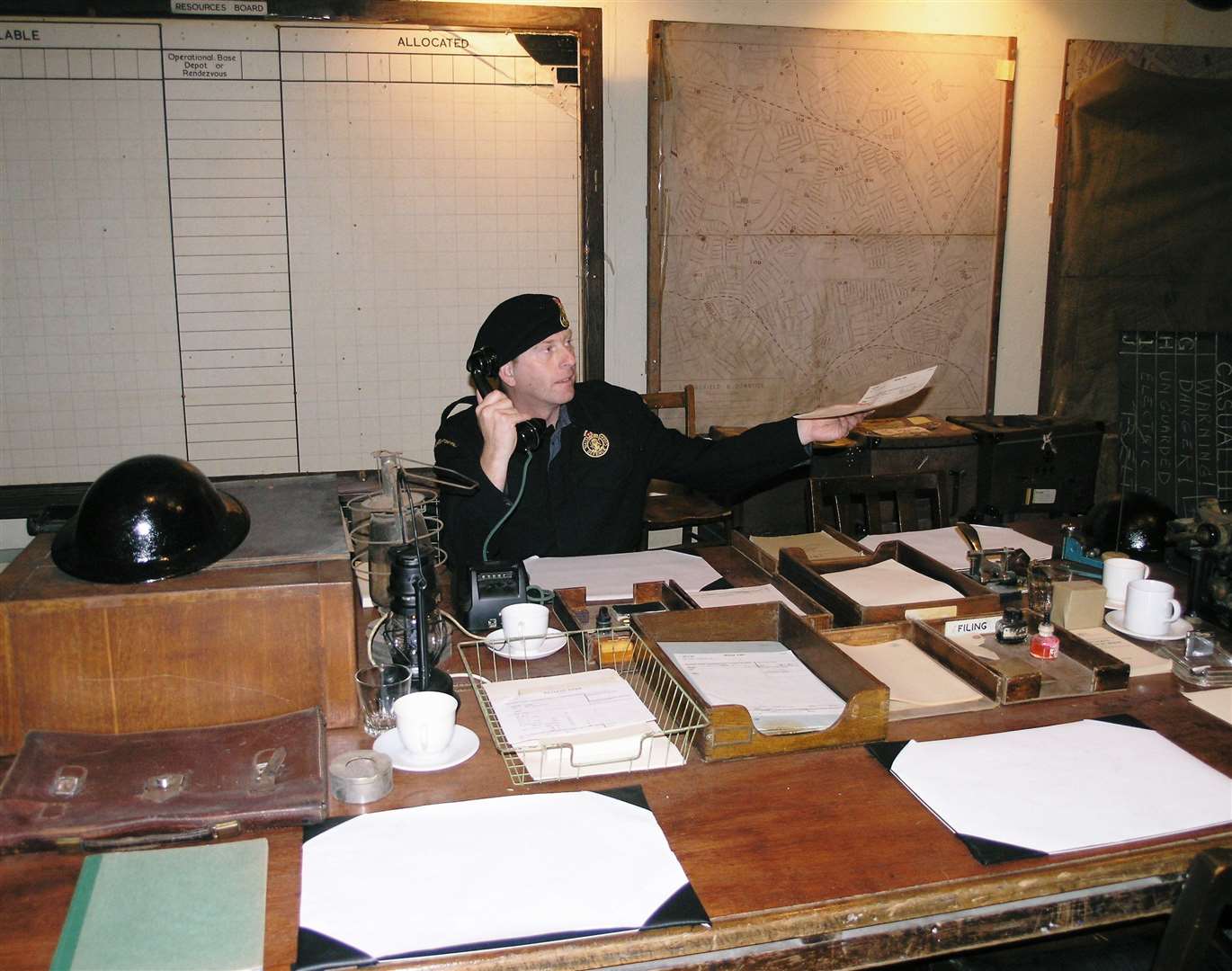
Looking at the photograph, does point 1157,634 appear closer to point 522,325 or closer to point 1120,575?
point 1120,575

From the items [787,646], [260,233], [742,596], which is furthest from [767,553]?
[260,233]

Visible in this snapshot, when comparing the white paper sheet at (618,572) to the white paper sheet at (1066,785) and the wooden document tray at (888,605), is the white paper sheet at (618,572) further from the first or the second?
the white paper sheet at (1066,785)

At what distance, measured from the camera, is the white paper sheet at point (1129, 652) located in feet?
5.70

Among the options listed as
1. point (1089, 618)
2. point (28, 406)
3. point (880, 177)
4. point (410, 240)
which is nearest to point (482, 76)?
point (410, 240)

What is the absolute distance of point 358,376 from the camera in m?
3.69

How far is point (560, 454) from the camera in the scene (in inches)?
108

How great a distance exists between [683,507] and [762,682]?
6.92 feet

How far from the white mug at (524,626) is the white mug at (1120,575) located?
1.10 meters

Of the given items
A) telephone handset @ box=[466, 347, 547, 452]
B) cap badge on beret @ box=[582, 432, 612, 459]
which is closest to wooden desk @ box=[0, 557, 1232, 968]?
telephone handset @ box=[466, 347, 547, 452]

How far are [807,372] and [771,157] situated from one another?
2.68 feet

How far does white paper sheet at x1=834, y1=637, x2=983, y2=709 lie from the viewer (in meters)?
1.58

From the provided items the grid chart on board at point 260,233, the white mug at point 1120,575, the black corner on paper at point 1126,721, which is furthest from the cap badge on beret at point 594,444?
the black corner on paper at point 1126,721

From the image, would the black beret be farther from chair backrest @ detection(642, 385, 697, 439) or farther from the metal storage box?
the metal storage box

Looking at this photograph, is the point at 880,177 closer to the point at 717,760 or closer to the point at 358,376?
the point at 358,376
